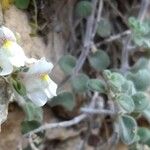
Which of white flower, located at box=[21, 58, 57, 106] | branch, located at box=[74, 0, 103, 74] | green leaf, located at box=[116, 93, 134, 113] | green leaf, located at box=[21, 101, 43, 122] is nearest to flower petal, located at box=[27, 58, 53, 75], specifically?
white flower, located at box=[21, 58, 57, 106]

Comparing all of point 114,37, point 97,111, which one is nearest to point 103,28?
point 114,37

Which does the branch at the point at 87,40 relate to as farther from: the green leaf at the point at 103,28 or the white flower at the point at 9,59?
the white flower at the point at 9,59

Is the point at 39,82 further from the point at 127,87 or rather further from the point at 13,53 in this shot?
the point at 127,87

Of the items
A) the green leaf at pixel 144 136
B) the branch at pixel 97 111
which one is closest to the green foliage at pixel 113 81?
the branch at pixel 97 111

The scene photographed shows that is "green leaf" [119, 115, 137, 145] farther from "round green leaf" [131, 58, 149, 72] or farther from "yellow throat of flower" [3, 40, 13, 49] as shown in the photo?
"yellow throat of flower" [3, 40, 13, 49]

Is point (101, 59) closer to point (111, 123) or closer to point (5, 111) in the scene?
point (111, 123)

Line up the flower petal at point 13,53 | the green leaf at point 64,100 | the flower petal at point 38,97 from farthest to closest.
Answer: the green leaf at point 64,100
the flower petal at point 38,97
the flower petal at point 13,53

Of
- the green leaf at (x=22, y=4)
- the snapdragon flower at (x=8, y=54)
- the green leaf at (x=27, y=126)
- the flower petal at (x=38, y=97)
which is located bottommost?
the green leaf at (x=27, y=126)
